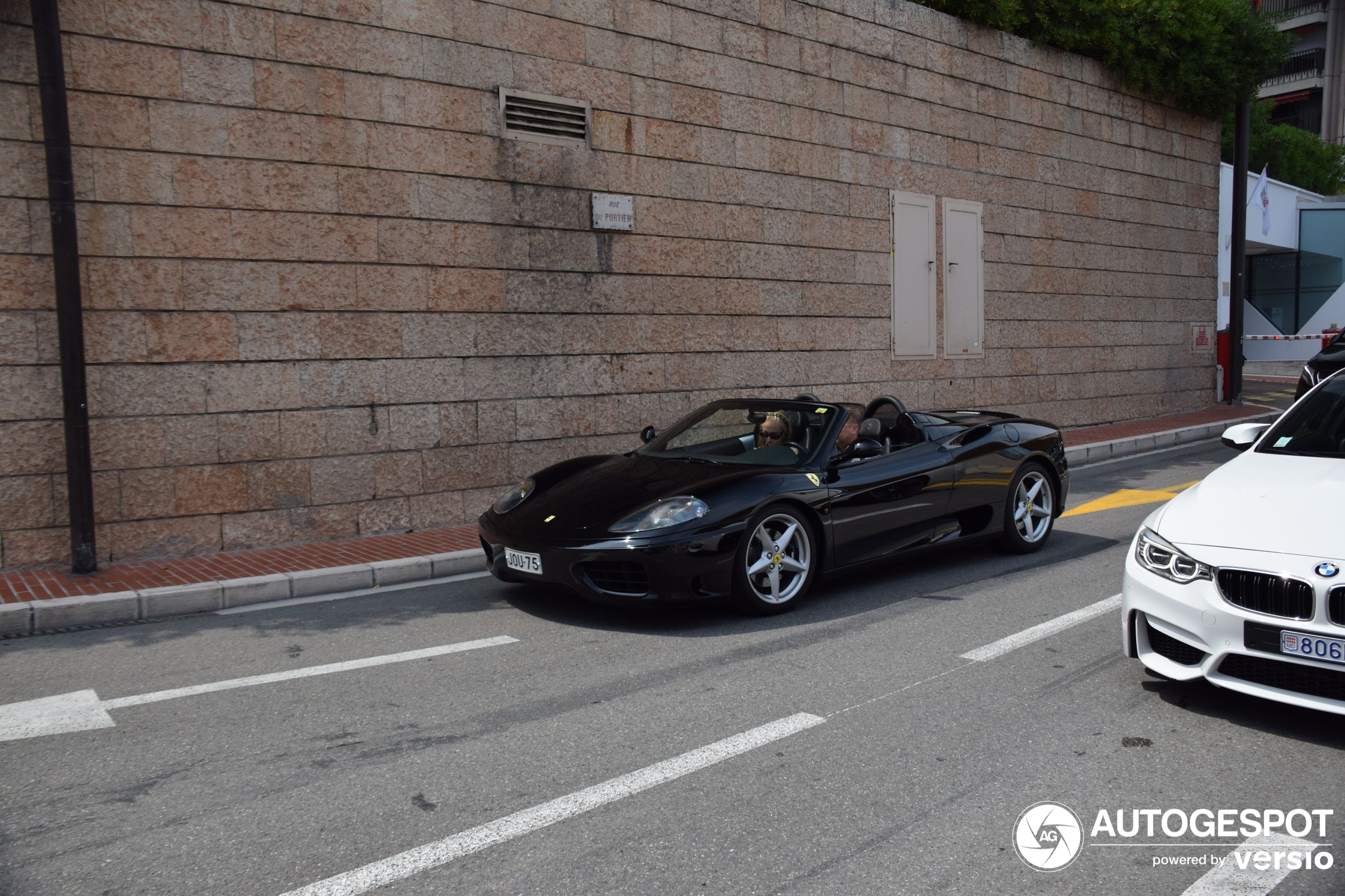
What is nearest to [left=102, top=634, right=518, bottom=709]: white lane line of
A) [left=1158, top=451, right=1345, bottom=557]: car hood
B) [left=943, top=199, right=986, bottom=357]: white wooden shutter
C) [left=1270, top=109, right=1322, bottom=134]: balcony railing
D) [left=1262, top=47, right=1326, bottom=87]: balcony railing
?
[left=1158, top=451, right=1345, bottom=557]: car hood

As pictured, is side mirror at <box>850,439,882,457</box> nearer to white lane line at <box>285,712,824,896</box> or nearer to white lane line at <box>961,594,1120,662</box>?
white lane line at <box>961,594,1120,662</box>

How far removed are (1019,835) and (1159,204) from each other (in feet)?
56.3

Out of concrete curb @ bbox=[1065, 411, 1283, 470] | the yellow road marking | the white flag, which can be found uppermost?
the white flag

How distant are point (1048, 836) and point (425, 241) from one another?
757cm

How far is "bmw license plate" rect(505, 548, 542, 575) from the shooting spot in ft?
18.7

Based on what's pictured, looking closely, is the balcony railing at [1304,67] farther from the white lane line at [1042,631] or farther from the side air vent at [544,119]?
the white lane line at [1042,631]

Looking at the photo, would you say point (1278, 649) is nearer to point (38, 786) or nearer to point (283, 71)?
point (38, 786)

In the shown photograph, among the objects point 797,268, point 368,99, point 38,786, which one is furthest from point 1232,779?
point 797,268

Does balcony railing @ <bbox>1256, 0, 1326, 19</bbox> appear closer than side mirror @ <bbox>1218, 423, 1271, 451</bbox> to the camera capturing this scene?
No

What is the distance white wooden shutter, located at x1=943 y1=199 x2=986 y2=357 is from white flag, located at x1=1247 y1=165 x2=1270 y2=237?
1740 cm

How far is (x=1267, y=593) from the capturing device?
375 cm

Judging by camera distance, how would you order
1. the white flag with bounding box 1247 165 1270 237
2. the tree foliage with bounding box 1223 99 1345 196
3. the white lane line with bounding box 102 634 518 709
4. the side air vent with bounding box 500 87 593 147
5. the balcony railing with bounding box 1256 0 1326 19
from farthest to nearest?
the balcony railing with bounding box 1256 0 1326 19, the tree foliage with bounding box 1223 99 1345 196, the white flag with bounding box 1247 165 1270 237, the side air vent with bounding box 500 87 593 147, the white lane line with bounding box 102 634 518 709

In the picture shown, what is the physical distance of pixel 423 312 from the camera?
30.3 ft

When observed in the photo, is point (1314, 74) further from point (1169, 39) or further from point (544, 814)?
point (544, 814)
